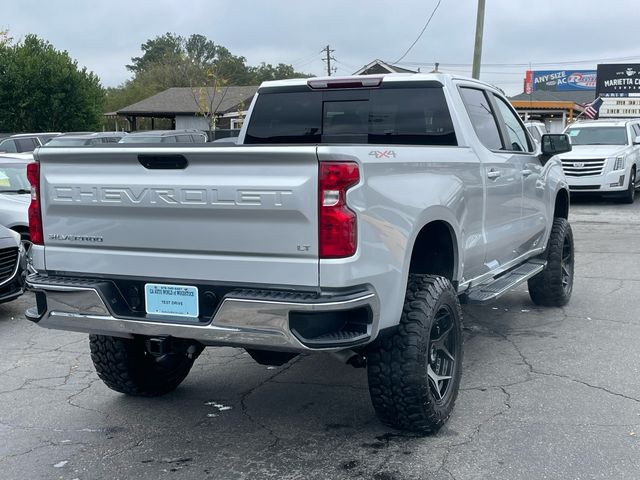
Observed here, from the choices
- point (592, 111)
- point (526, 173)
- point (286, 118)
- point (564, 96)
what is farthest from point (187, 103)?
point (526, 173)

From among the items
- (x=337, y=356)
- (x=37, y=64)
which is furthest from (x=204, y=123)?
(x=337, y=356)

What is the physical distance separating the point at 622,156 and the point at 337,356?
15.1 m

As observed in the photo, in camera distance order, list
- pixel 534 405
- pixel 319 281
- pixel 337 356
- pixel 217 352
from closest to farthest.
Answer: pixel 319 281
pixel 337 356
pixel 534 405
pixel 217 352

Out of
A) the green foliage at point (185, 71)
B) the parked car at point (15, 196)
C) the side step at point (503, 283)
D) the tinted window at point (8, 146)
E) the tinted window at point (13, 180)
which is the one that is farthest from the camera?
the green foliage at point (185, 71)

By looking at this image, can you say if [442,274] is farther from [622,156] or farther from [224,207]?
[622,156]

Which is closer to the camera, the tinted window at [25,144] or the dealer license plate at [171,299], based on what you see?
the dealer license plate at [171,299]

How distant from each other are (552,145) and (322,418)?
11.5ft

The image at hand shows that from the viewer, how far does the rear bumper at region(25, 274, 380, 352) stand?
3.68 meters

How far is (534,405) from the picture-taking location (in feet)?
16.2

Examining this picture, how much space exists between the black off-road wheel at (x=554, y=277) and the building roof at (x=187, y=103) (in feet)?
120

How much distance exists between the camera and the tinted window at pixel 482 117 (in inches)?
226

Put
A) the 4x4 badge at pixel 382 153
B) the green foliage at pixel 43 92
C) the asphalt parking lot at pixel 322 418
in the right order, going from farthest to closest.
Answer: the green foliage at pixel 43 92, the asphalt parking lot at pixel 322 418, the 4x4 badge at pixel 382 153

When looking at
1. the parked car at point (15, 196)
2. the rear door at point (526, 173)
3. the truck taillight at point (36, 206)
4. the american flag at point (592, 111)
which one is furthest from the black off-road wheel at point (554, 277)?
the american flag at point (592, 111)

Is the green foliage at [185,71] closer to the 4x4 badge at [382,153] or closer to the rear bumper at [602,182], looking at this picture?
the rear bumper at [602,182]
